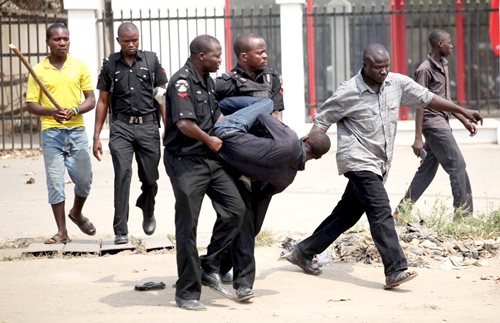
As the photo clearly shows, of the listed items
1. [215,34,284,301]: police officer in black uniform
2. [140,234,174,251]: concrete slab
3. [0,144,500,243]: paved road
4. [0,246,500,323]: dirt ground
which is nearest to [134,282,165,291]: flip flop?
[0,246,500,323]: dirt ground

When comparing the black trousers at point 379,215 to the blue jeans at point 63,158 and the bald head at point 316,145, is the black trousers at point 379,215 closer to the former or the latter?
the bald head at point 316,145

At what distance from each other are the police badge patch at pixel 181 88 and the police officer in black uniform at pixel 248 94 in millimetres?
458

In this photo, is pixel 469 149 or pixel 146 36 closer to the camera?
pixel 469 149

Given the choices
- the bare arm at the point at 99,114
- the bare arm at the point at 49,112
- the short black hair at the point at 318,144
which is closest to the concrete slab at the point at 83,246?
the bare arm at the point at 99,114

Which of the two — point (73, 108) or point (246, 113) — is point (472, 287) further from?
point (73, 108)

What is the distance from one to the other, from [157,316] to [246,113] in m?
1.37

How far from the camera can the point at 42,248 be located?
6.96 meters

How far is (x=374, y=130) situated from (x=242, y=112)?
3.59 feet

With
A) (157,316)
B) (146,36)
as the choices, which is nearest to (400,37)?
(146,36)

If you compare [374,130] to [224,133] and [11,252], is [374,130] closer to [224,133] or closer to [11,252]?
[224,133]

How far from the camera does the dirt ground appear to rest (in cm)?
502

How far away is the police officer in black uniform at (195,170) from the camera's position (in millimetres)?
5176

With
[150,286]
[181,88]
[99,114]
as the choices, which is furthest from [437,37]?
[150,286]

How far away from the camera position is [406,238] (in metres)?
6.74
